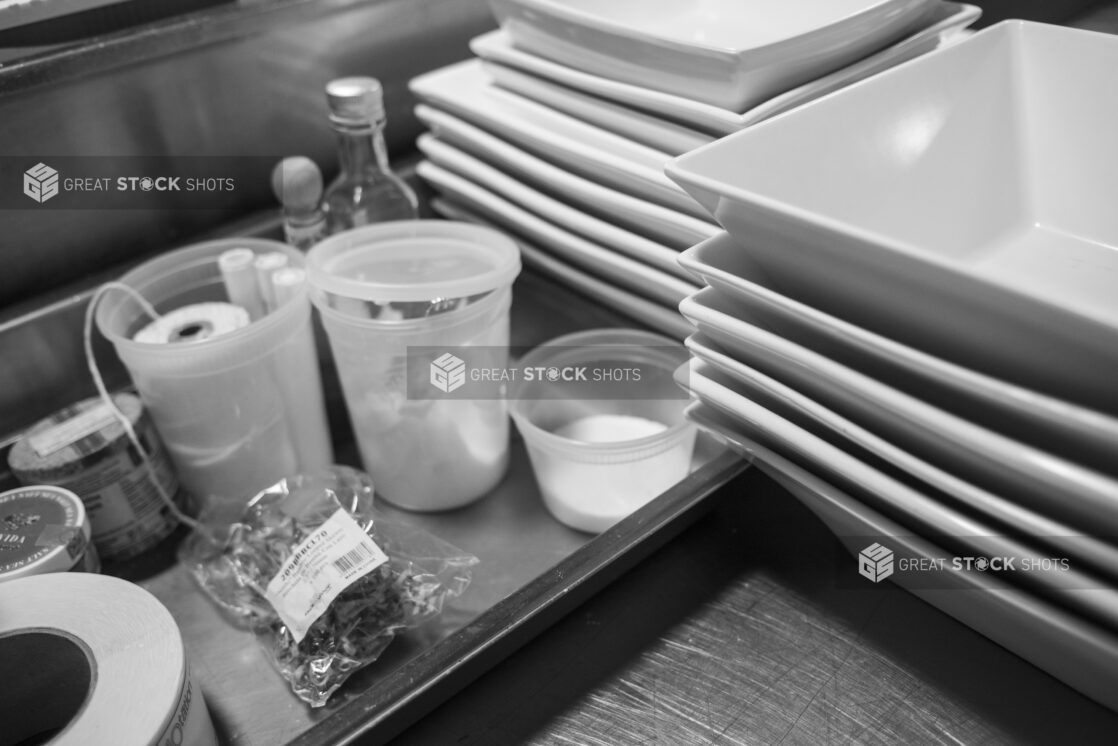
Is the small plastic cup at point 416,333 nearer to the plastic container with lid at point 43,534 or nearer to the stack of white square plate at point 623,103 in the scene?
the stack of white square plate at point 623,103

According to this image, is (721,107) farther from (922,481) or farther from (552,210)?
(922,481)

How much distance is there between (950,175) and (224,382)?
0.61 meters

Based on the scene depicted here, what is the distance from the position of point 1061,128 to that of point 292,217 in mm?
677

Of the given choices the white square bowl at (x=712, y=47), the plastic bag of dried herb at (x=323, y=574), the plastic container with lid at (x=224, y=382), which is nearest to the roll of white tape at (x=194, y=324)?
the plastic container with lid at (x=224, y=382)

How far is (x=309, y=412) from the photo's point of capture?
0.78m

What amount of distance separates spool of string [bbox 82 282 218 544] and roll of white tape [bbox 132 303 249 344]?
0.02m

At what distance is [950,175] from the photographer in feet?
2.29

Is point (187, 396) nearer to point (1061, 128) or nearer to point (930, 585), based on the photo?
point (930, 585)

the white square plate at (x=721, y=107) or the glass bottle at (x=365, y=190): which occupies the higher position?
the white square plate at (x=721, y=107)

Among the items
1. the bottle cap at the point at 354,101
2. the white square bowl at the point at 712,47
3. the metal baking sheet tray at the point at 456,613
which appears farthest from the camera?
the bottle cap at the point at 354,101

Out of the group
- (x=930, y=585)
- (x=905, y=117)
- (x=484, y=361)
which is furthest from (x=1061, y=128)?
(x=484, y=361)

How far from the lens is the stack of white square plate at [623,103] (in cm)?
68

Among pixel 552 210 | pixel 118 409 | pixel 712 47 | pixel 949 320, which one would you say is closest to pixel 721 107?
pixel 712 47

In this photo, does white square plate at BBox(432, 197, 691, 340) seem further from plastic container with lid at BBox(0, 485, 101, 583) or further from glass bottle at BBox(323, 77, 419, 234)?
plastic container with lid at BBox(0, 485, 101, 583)
